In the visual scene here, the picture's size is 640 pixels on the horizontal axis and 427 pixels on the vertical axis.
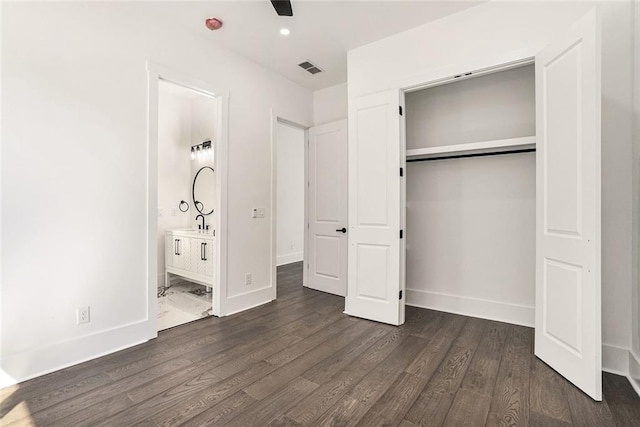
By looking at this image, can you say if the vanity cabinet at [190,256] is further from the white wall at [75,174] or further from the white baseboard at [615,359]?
the white baseboard at [615,359]

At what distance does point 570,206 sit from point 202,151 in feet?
15.4

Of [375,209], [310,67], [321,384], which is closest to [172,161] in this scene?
[310,67]

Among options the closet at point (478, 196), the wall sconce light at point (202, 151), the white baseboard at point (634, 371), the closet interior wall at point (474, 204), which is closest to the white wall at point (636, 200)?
the white baseboard at point (634, 371)

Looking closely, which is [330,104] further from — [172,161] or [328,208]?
[172,161]

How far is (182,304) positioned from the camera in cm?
377

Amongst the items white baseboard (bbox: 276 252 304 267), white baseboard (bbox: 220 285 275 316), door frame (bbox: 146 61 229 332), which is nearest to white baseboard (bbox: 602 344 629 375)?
white baseboard (bbox: 220 285 275 316)

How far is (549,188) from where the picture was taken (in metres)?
2.27

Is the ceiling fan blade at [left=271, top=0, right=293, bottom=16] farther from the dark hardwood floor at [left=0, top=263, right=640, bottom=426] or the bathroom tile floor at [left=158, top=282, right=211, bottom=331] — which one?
the bathroom tile floor at [left=158, top=282, right=211, bottom=331]

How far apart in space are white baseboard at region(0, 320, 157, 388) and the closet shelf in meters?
3.17

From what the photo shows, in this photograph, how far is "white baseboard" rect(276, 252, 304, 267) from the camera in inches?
255

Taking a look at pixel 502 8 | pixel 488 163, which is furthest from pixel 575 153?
pixel 502 8

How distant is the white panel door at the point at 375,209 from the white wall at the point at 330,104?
100 centimetres

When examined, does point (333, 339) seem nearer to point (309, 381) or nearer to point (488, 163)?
point (309, 381)

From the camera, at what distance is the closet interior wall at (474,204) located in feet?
10.0
